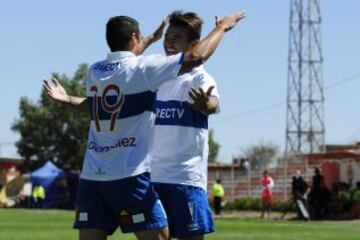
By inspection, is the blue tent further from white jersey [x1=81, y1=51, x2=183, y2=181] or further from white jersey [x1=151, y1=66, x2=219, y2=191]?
white jersey [x1=81, y1=51, x2=183, y2=181]

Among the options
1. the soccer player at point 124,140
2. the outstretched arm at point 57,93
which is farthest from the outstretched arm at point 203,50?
the outstretched arm at point 57,93

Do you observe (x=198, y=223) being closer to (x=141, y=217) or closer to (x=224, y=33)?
(x=141, y=217)

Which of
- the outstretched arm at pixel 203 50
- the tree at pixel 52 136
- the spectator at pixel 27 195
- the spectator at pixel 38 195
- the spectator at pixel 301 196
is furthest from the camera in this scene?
the tree at pixel 52 136

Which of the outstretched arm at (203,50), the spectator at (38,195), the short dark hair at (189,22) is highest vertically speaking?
the spectator at (38,195)

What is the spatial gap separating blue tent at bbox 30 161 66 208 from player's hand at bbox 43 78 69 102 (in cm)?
5126

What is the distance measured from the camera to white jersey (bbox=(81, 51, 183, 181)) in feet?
22.6

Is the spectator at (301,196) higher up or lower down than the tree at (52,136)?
lower down

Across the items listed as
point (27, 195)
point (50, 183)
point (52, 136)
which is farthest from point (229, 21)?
point (52, 136)

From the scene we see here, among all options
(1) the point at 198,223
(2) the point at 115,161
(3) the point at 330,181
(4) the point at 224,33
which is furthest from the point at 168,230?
(3) the point at 330,181

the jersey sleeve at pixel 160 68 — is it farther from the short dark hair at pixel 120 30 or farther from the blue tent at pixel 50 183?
the blue tent at pixel 50 183

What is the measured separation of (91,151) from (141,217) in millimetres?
611

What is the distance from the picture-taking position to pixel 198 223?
26.1 feet

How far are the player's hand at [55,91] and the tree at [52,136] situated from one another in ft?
222

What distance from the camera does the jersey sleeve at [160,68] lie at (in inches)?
267
